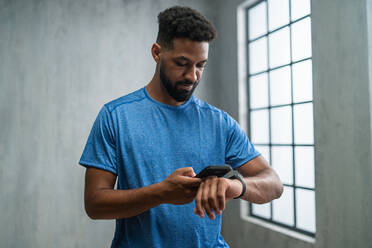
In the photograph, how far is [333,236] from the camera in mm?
2002

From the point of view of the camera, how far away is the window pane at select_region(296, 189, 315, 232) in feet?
7.78

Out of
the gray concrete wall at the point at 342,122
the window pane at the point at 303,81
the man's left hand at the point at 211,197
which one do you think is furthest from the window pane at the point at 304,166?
the man's left hand at the point at 211,197

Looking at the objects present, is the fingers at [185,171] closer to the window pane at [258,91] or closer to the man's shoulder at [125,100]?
the man's shoulder at [125,100]

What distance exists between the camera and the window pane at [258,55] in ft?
9.92

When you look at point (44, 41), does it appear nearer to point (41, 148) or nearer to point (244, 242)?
point (41, 148)

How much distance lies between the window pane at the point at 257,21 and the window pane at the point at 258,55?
0.08 meters

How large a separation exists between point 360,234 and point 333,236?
0.23 meters

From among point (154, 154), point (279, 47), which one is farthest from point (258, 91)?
point (154, 154)

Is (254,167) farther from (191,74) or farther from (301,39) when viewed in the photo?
(301,39)

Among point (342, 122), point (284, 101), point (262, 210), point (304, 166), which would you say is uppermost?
point (284, 101)

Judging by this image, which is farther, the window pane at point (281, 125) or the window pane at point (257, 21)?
the window pane at point (257, 21)

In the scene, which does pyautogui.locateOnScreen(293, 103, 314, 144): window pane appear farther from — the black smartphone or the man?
the black smartphone

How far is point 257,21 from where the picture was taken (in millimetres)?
3090

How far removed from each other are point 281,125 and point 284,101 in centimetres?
22
